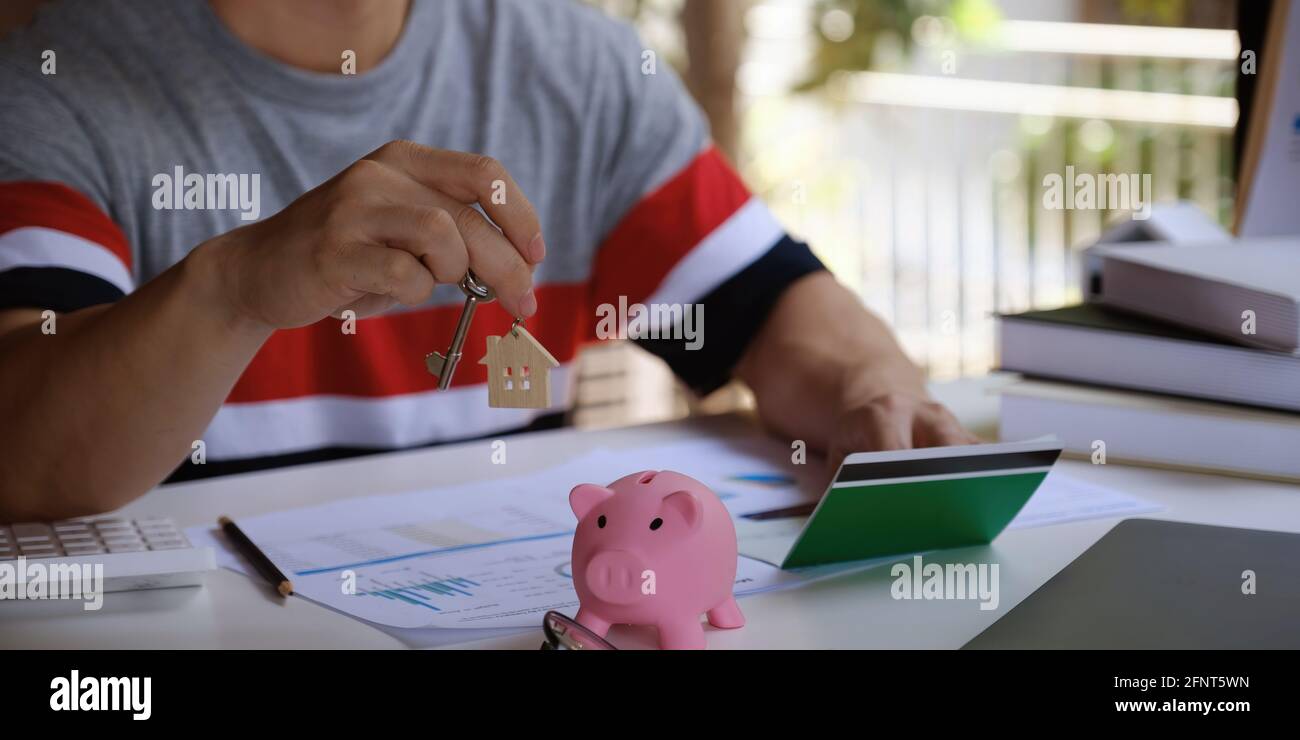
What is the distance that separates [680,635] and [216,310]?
32cm

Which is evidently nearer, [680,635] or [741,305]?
[680,635]

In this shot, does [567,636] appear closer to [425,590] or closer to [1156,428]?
[425,590]

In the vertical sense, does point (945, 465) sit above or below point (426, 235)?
below

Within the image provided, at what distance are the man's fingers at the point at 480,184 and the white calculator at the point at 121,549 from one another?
0.23 metres

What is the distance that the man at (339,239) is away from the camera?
0.61m

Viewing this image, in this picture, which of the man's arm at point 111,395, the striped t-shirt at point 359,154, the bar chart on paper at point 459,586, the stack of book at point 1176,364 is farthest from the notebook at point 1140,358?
the man's arm at point 111,395

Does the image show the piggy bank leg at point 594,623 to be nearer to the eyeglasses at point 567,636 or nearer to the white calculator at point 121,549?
the eyeglasses at point 567,636

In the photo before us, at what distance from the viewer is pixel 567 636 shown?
51 centimetres

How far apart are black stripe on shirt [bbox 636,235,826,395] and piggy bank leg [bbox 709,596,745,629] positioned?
513 mm

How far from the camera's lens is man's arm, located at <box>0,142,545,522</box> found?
1.87 feet

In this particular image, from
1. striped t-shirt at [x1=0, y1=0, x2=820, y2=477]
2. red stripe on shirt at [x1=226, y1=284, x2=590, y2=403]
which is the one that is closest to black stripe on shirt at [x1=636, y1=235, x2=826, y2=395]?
striped t-shirt at [x1=0, y1=0, x2=820, y2=477]

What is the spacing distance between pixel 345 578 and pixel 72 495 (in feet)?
0.71

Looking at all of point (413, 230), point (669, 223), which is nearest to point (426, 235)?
point (413, 230)
